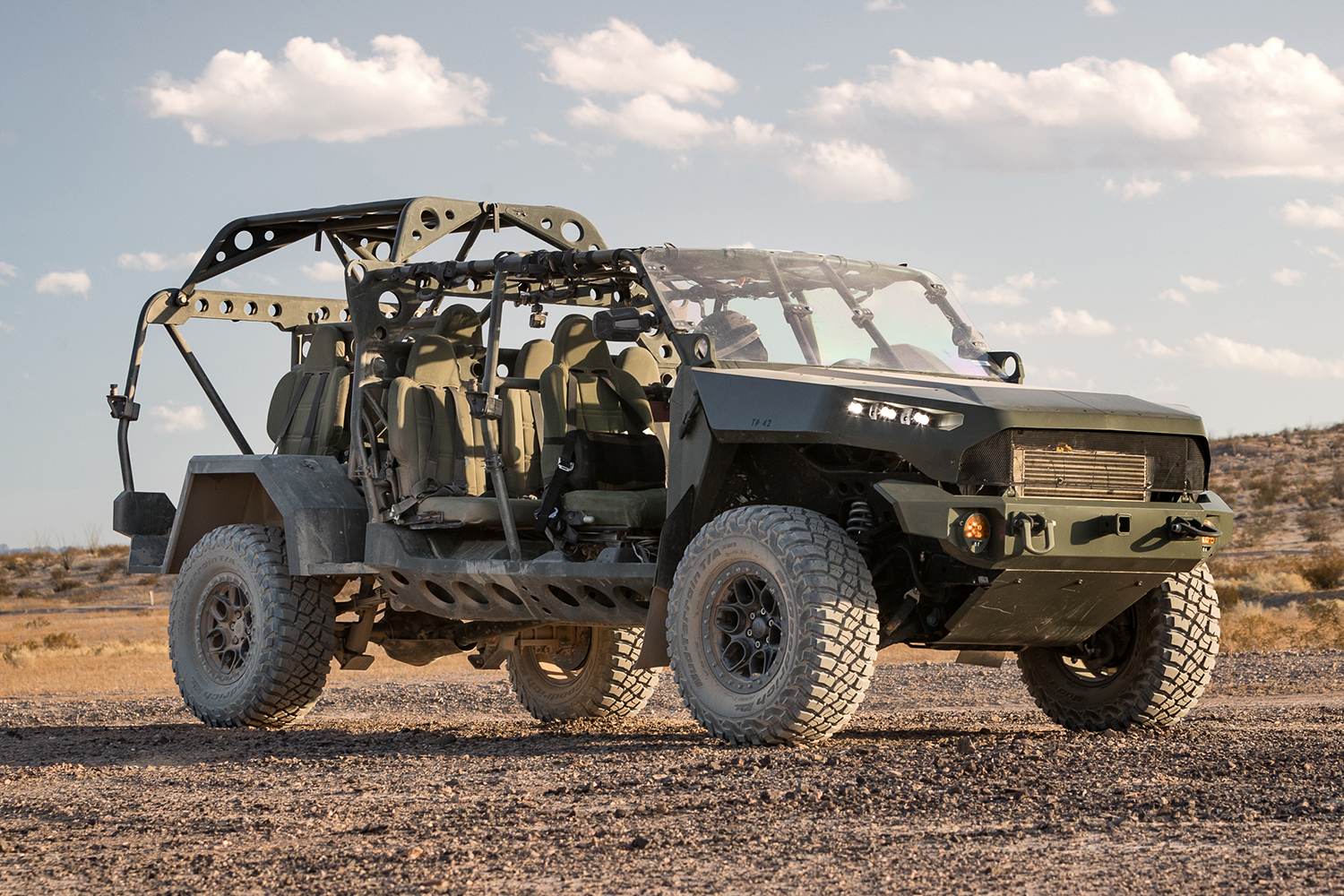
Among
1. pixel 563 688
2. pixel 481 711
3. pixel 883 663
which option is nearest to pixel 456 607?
pixel 563 688

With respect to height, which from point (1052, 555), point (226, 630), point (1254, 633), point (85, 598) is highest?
point (1052, 555)

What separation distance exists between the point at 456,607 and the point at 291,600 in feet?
4.60

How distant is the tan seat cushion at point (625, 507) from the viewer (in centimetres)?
887

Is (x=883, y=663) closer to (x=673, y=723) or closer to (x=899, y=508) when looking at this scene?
(x=673, y=723)

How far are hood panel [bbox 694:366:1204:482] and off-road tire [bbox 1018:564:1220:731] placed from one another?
39.7 inches

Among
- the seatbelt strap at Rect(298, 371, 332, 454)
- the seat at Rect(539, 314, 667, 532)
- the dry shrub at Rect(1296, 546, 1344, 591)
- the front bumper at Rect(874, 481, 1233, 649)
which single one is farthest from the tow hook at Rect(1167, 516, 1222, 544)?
the dry shrub at Rect(1296, 546, 1344, 591)

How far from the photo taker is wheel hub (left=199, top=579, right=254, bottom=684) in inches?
431

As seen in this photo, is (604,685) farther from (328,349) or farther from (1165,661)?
(1165,661)

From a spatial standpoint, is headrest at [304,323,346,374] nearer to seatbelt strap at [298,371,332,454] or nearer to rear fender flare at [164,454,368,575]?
seatbelt strap at [298,371,332,454]

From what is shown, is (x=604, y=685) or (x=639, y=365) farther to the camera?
(x=604, y=685)

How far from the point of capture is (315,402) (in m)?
12.0

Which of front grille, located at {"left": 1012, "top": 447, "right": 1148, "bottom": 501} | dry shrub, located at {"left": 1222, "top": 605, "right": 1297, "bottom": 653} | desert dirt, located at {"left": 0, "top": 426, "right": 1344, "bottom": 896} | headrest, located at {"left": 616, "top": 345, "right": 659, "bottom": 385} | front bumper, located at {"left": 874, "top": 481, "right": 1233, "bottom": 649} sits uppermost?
headrest, located at {"left": 616, "top": 345, "right": 659, "bottom": 385}

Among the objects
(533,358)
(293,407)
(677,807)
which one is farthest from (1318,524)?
(677,807)

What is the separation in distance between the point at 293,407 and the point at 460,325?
2.13m
